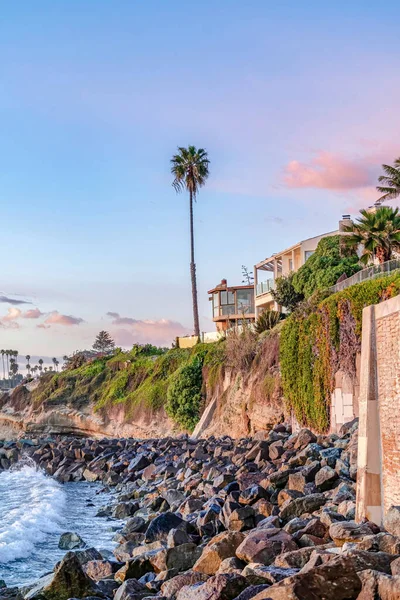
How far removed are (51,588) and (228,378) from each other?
28.8 m

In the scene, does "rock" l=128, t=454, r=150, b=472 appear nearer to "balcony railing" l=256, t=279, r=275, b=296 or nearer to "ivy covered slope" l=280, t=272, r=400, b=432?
"ivy covered slope" l=280, t=272, r=400, b=432

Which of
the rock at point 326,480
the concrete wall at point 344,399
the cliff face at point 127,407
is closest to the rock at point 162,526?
the rock at point 326,480

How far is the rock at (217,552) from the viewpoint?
1030 cm

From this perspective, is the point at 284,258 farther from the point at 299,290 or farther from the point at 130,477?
the point at 130,477

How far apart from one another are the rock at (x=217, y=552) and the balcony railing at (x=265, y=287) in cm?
4239

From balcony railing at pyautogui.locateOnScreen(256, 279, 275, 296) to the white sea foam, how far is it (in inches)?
1040

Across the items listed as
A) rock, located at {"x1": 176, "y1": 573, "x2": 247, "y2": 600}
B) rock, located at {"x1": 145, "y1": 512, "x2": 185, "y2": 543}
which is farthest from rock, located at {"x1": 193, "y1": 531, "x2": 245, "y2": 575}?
rock, located at {"x1": 145, "y1": 512, "x2": 185, "y2": 543}

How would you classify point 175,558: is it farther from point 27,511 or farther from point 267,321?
point 267,321

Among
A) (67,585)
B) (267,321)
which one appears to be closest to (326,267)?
(267,321)

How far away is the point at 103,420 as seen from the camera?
53375 mm

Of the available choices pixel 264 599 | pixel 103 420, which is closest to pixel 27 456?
pixel 103 420

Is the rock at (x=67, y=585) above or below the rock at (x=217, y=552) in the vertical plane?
below

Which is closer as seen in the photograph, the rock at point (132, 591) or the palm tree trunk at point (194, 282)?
the rock at point (132, 591)

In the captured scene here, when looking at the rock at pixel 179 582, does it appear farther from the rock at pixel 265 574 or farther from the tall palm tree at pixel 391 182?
the tall palm tree at pixel 391 182
